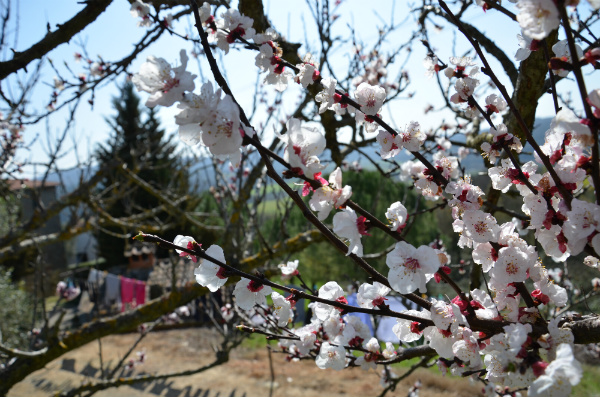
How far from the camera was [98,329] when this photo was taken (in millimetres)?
2580

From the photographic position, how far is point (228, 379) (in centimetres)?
678

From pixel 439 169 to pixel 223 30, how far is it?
2.37 feet

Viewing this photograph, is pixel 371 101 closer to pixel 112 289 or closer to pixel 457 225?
pixel 457 225

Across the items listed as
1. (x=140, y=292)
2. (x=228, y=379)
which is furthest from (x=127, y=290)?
(x=228, y=379)

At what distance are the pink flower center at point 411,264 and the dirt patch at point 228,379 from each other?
5260mm

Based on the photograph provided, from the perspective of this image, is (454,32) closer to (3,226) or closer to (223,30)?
(223,30)

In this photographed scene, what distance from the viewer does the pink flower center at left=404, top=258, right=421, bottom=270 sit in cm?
73

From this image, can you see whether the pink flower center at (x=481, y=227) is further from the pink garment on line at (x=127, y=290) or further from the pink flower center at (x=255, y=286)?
the pink garment on line at (x=127, y=290)

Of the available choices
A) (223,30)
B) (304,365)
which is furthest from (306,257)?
(223,30)

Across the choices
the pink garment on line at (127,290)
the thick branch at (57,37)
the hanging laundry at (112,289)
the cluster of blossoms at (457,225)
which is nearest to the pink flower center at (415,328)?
the cluster of blossoms at (457,225)

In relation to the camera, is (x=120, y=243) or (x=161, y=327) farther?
(x=120, y=243)

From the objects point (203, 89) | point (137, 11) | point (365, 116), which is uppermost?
point (137, 11)

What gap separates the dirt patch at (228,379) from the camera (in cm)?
587

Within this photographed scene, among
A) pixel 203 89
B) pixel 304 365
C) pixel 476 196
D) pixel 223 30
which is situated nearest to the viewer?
pixel 203 89
